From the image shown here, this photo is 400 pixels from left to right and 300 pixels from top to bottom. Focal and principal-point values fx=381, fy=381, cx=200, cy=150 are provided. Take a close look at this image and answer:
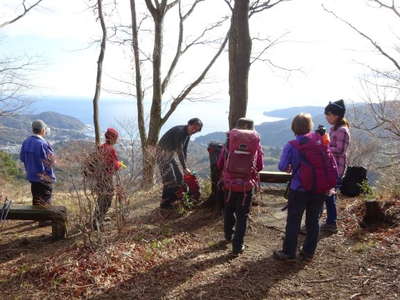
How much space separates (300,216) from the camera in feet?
14.4

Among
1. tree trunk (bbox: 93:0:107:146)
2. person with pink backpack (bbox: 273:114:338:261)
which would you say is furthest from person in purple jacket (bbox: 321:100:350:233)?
tree trunk (bbox: 93:0:107:146)

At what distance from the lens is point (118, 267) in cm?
419

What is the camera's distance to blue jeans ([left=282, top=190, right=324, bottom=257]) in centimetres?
435

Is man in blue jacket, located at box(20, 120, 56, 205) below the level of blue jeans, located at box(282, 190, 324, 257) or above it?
above

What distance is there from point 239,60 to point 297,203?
2.98 metres

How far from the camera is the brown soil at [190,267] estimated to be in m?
3.80

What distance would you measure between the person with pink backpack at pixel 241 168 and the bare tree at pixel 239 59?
5.97 ft

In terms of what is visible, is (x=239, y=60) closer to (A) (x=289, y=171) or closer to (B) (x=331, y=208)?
(A) (x=289, y=171)

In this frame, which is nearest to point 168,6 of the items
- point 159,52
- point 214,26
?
point 159,52

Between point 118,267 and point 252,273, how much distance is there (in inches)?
58.3

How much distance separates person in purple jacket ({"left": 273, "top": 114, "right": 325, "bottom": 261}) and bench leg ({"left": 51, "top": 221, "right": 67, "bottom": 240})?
2.96 meters

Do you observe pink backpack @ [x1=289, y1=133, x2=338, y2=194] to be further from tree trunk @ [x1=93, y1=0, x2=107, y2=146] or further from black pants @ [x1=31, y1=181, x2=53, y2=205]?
tree trunk @ [x1=93, y1=0, x2=107, y2=146]

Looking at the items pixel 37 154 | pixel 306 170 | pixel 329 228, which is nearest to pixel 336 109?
pixel 306 170

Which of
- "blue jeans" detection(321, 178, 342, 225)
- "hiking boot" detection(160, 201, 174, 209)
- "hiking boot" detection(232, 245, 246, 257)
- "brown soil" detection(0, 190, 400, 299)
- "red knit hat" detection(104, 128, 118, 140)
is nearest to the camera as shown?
"brown soil" detection(0, 190, 400, 299)
